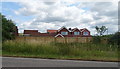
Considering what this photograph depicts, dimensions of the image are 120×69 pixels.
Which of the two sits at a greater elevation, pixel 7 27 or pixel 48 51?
pixel 7 27

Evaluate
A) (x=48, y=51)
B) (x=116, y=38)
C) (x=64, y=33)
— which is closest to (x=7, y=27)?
(x=116, y=38)

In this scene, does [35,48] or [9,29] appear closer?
[35,48]

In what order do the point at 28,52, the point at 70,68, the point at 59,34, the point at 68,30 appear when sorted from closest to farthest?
the point at 70,68, the point at 28,52, the point at 59,34, the point at 68,30

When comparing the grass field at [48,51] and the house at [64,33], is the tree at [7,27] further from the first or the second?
the house at [64,33]

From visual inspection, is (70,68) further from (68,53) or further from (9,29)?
(9,29)

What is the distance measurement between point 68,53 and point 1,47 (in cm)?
826

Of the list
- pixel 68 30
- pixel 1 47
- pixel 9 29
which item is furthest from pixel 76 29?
pixel 1 47

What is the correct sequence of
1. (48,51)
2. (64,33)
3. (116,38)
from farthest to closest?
1. (64,33)
2. (116,38)
3. (48,51)

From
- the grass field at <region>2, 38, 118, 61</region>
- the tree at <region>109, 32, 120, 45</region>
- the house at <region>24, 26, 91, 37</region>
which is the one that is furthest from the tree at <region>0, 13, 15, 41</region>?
the house at <region>24, 26, 91, 37</region>

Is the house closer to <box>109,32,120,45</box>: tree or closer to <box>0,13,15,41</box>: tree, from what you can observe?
<box>0,13,15,41</box>: tree

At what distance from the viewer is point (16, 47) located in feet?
58.4

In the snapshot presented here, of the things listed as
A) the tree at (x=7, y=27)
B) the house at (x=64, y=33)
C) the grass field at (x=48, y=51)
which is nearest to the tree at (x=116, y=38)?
the grass field at (x=48, y=51)

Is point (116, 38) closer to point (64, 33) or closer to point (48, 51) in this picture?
point (48, 51)

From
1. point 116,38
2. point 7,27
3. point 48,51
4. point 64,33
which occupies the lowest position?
point 48,51
